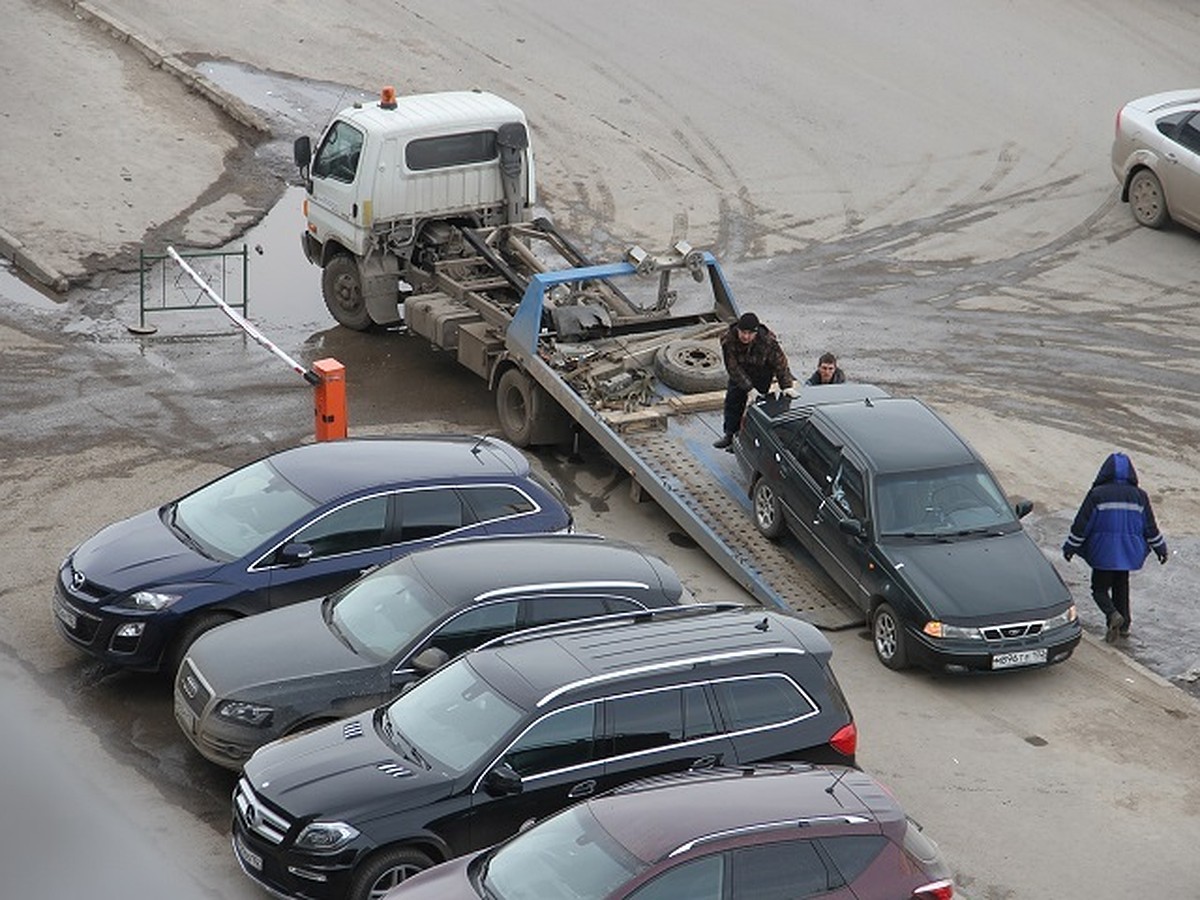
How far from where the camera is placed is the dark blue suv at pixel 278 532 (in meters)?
14.5

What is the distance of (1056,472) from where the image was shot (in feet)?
63.8

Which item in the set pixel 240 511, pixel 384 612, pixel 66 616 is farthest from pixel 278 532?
pixel 66 616

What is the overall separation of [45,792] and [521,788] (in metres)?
3.26

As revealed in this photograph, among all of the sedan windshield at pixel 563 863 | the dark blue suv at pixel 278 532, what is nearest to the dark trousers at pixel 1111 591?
the dark blue suv at pixel 278 532

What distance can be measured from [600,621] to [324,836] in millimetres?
2486

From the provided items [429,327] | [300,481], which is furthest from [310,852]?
[429,327]

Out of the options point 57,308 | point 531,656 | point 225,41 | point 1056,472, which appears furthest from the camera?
point 225,41

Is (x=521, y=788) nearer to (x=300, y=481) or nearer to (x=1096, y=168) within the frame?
(x=300, y=481)

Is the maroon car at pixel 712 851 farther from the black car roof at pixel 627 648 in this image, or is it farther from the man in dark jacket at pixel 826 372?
the man in dark jacket at pixel 826 372

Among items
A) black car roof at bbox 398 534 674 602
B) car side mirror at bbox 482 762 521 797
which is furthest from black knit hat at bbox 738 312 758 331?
car side mirror at bbox 482 762 521 797

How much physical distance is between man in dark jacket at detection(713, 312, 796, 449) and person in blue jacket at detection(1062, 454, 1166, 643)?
2718 mm

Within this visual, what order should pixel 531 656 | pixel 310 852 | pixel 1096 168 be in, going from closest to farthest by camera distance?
pixel 310 852 → pixel 531 656 → pixel 1096 168

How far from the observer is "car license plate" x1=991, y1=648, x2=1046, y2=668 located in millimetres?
15383

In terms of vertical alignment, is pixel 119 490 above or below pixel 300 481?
below
